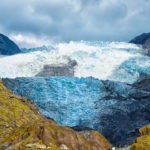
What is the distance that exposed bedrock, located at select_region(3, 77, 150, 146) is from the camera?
152875 mm

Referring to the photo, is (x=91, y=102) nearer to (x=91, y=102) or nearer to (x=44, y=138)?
(x=91, y=102)

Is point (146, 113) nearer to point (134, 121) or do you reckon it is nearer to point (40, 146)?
point (134, 121)

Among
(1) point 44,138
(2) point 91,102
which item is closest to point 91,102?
(2) point 91,102

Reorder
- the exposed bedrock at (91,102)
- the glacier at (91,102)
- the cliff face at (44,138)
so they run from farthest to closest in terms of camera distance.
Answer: the glacier at (91,102) < the exposed bedrock at (91,102) < the cliff face at (44,138)

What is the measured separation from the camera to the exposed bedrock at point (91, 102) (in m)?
153

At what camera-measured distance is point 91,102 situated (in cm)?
16425

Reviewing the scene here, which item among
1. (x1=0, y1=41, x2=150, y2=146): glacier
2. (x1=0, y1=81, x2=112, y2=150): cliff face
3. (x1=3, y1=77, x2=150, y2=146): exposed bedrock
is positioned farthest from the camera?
(x1=0, y1=41, x2=150, y2=146): glacier

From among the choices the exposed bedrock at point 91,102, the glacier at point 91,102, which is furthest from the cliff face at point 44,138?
the exposed bedrock at point 91,102

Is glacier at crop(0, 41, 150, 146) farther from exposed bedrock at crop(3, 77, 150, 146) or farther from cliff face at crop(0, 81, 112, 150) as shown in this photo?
cliff face at crop(0, 81, 112, 150)

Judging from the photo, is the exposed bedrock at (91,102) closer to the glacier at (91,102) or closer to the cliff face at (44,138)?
the glacier at (91,102)

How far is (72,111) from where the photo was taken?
15962 cm

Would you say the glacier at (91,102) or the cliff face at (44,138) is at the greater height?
the cliff face at (44,138)

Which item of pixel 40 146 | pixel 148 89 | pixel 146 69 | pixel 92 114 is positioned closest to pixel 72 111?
pixel 92 114

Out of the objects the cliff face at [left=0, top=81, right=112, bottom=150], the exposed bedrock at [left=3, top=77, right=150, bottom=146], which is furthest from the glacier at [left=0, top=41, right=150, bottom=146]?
the cliff face at [left=0, top=81, right=112, bottom=150]
